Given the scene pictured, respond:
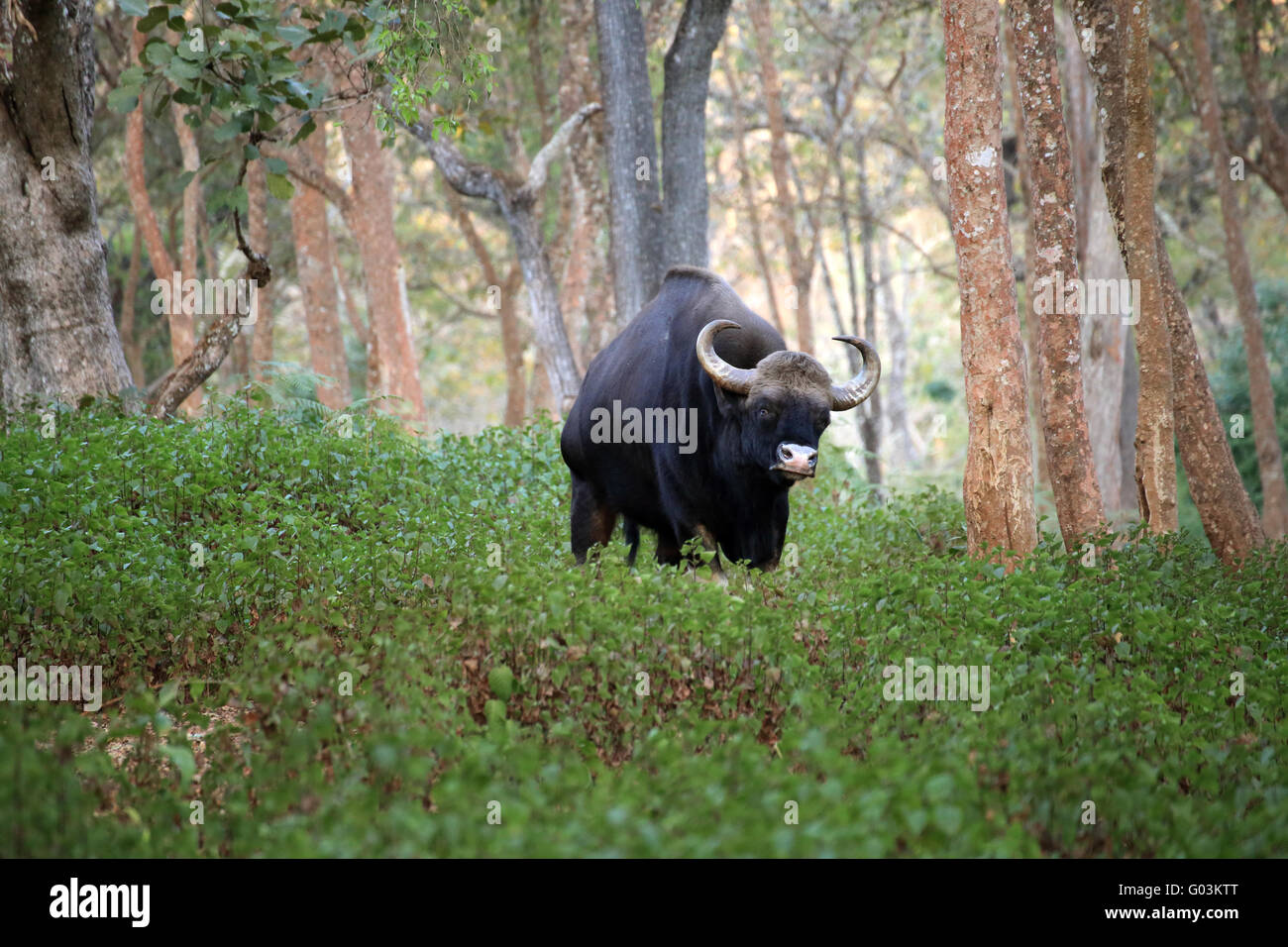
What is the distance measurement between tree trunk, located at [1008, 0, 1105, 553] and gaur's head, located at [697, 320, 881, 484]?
4.76 ft

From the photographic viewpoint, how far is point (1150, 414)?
8.61 meters

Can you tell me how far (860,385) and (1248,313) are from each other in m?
9.36

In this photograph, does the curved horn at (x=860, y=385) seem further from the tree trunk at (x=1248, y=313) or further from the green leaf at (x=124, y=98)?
the tree trunk at (x=1248, y=313)

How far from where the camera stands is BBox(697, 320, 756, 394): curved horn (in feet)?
25.7

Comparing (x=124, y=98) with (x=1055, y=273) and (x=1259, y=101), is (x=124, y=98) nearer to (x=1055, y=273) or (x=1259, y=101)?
(x=1055, y=273)

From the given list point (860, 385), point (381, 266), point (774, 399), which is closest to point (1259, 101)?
point (860, 385)

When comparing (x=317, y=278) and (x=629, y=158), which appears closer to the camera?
(x=629, y=158)

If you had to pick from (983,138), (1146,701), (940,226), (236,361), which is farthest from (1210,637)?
(940,226)

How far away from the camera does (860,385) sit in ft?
26.9

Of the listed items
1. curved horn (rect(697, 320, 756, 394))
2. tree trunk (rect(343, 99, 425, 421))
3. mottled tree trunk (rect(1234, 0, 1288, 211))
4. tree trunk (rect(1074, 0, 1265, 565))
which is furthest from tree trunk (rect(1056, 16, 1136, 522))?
tree trunk (rect(343, 99, 425, 421))

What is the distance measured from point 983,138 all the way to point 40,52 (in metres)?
7.57

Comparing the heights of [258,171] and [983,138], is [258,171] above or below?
above

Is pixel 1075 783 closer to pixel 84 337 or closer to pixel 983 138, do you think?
pixel 983 138

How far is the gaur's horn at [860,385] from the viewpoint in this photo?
8.01m
